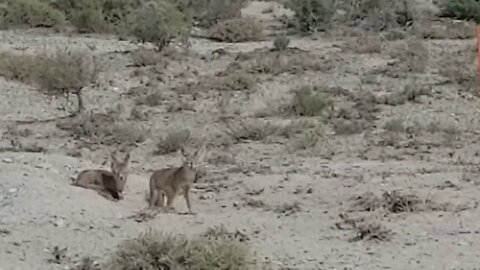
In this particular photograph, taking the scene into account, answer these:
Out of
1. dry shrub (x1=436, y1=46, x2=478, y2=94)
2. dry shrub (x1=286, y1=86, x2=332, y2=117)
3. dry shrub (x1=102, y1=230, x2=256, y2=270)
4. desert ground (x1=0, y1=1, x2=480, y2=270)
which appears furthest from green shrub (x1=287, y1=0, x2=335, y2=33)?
dry shrub (x1=102, y1=230, x2=256, y2=270)

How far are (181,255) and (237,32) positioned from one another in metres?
22.5

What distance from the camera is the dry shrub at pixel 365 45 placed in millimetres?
26891

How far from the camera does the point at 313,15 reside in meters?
32.3

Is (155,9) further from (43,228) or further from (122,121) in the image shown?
(43,228)

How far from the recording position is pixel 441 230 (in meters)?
10.7

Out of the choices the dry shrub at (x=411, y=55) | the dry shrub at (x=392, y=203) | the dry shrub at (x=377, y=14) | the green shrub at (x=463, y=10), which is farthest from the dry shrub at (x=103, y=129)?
the green shrub at (x=463, y=10)

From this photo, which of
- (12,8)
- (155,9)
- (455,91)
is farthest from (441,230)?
(12,8)

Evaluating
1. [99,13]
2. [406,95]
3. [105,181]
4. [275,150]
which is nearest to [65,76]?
[275,150]

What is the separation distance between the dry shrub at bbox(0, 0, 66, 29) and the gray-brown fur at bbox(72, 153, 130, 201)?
1963 centimetres

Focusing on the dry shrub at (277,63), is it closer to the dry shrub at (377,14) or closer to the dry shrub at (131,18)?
the dry shrub at (131,18)

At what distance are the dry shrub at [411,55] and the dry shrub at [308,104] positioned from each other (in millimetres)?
4375

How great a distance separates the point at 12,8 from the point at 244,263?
84.6ft

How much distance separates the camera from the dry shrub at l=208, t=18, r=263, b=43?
3089 centimetres

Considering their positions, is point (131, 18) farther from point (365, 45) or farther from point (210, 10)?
point (365, 45)
